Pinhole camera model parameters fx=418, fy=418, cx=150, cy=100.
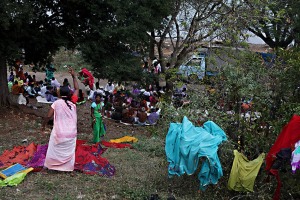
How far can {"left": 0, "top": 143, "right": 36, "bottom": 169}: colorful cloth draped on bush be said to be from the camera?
6989 mm

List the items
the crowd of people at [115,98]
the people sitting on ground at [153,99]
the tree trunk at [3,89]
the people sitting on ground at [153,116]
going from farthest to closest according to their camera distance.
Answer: the people sitting on ground at [153,99]
the crowd of people at [115,98]
the people sitting on ground at [153,116]
the tree trunk at [3,89]

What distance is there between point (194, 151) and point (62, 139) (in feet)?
6.96

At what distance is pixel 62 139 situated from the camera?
649 centimetres

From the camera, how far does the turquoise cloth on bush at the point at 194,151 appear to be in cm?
564

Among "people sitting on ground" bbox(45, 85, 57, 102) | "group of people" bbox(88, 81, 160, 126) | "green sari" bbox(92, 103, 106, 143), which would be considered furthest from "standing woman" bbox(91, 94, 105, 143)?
"people sitting on ground" bbox(45, 85, 57, 102)

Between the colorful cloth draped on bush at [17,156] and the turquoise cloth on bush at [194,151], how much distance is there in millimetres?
2612

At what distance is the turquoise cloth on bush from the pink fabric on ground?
5.35ft

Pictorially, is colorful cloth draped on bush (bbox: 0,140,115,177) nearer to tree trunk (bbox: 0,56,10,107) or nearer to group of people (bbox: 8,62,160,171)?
group of people (bbox: 8,62,160,171)

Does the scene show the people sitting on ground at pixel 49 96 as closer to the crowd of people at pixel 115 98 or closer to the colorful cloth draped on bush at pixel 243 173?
the crowd of people at pixel 115 98

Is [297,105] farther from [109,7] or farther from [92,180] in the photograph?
[109,7]

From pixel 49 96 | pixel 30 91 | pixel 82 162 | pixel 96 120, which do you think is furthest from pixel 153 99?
pixel 82 162

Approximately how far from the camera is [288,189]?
231 inches

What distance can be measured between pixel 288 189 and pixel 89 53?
23.0 ft

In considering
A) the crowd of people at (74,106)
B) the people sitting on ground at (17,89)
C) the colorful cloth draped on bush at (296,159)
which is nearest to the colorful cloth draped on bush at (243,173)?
the colorful cloth draped on bush at (296,159)
